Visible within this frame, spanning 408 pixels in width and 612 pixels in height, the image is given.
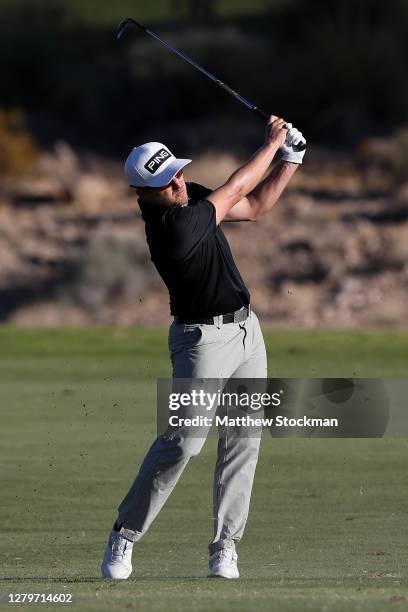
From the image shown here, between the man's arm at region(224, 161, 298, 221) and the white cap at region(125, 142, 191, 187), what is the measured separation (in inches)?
23.5

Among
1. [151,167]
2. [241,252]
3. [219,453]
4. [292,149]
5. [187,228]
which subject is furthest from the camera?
[241,252]

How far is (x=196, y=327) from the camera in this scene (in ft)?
22.3

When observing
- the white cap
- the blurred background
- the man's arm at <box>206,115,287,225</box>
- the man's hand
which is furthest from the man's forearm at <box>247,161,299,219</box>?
the blurred background

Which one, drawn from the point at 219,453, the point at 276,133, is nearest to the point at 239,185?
the point at 276,133

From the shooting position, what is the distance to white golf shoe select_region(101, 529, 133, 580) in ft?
22.2

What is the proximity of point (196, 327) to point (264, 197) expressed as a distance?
882 millimetres

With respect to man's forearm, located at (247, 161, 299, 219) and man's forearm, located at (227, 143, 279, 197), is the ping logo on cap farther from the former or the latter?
man's forearm, located at (247, 161, 299, 219)

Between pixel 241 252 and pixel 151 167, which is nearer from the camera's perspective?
→ pixel 151 167

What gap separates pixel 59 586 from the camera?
6176 mm

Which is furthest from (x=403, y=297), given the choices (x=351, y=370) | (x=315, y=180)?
(x=351, y=370)

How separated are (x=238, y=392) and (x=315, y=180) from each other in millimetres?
26084

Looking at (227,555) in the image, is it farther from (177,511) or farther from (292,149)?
(177,511)

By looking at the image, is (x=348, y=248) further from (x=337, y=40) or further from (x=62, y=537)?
(x=62, y=537)

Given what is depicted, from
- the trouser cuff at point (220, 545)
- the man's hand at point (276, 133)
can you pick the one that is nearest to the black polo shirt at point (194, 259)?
the man's hand at point (276, 133)
